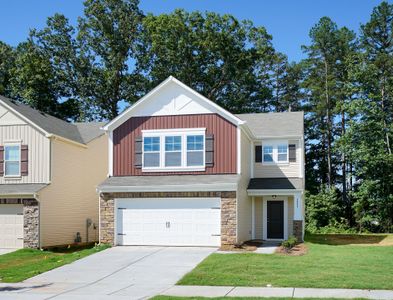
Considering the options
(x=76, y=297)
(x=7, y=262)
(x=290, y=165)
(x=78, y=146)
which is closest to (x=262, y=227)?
(x=290, y=165)

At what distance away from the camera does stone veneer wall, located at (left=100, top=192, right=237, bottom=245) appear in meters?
22.4

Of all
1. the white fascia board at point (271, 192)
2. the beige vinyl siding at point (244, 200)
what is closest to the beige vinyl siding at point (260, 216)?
the beige vinyl siding at point (244, 200)

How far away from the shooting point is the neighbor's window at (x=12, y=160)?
26234mm

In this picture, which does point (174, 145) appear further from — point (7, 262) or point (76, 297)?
point (76, 297)

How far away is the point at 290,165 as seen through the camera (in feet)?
90.7

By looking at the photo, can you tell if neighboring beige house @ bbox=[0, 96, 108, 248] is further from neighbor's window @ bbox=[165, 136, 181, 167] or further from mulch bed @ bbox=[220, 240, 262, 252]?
mulch bed @ bbox=[220, 240, 262, 252]

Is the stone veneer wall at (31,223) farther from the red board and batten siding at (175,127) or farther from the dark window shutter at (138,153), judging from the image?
the dark window shutter at (138,153)

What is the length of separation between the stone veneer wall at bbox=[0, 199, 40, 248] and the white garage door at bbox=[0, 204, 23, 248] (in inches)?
20.9

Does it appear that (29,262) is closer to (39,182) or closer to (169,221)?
(39,182)

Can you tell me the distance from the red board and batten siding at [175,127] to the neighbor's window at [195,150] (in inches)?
18.1

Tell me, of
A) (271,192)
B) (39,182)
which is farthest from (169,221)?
(39,182)

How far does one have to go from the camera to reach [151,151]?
24734 millimetres

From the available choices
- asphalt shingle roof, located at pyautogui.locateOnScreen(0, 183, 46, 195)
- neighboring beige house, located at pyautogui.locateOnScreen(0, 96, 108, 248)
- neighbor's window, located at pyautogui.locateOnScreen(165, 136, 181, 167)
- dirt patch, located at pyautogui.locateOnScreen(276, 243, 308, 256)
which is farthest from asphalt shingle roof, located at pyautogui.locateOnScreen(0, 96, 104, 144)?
dirt patch, located at pyautogui.locateOnScreen(276, 243, 308, 256)

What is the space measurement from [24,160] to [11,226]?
10.4ft
